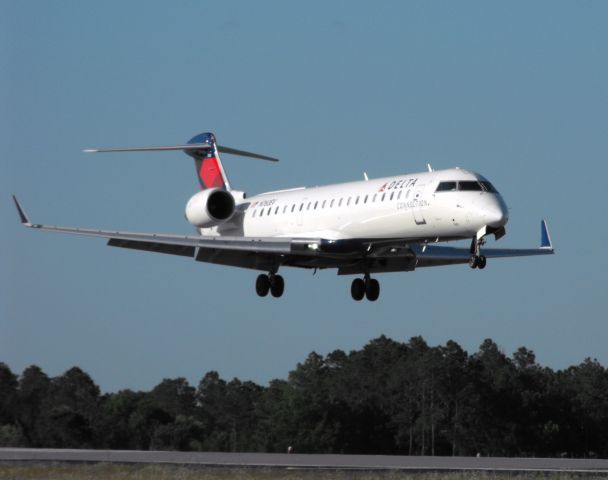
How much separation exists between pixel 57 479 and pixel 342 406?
53240 millimetres

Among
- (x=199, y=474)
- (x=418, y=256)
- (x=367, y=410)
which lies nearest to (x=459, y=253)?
(x=418, y=256)

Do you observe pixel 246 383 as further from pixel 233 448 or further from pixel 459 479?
pixel 459 479

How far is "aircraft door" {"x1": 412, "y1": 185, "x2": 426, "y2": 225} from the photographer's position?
3894 centimetres

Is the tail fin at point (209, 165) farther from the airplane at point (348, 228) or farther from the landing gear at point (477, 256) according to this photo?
the landing gear at point (477, 256)

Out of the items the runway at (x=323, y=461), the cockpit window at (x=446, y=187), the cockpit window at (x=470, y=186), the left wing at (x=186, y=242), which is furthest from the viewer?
the left wing at (x=186, y=242)

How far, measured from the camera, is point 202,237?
44.5 metres

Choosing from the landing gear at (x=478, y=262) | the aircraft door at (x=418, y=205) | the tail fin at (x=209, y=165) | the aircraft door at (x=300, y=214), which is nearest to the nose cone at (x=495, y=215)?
the landing gear at (x=478, y=262)

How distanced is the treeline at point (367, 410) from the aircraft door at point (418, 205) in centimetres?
2538

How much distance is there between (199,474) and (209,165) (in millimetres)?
21207

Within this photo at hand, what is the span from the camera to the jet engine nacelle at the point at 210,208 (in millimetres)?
47406

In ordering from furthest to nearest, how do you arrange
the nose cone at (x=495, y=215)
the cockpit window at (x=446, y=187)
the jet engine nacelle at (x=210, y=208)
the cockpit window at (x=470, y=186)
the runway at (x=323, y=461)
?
1. the jet engine nacelle at (x=210, y=208)
2. the cockpit window at (x=446, y=187)
3. the cockpit window at (x=470, y=186)
4. the nose cone at (x=495, y=215)
5. the runway at (x=323, y=461)

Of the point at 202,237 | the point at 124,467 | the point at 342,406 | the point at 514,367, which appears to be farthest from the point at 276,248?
the point at 514,367

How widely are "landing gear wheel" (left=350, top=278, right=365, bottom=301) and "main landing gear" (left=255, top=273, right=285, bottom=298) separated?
2.17 m

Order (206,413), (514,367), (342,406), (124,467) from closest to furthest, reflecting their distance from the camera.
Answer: (124,467) → (342,406) → (514,367) → (206,413)
